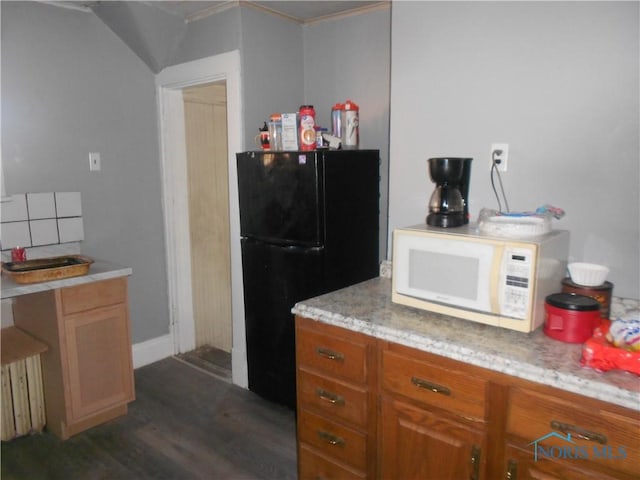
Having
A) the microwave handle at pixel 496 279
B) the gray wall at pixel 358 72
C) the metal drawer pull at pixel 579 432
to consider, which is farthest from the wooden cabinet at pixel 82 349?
the metal drawer pull at pixel 579 432

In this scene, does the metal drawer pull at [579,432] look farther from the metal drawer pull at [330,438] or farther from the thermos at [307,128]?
the thermos at [307,128]

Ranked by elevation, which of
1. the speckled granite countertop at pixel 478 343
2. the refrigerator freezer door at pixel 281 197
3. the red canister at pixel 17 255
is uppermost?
the refrigerator freezer door at pixel 281 197

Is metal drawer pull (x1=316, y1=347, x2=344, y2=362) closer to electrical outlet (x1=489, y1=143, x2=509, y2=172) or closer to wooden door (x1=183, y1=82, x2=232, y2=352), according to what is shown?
electrical outlet (x1=489, y1=143, x2=509, y2=172)

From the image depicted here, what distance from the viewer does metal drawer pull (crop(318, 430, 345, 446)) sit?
5.82ft

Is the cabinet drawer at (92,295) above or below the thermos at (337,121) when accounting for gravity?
below

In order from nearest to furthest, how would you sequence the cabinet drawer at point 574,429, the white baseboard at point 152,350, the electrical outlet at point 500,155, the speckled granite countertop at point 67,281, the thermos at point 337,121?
the cabinet drawer at point 574,429
the electrical outlet at point 500,155
the speckled granite countertop at point 67,281
the thermos at point 337,121
the white baseboard at point 152,350

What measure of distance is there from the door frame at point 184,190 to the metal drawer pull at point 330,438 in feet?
A: 4.08

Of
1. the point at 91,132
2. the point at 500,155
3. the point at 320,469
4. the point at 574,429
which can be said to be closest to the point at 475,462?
the point at 574,429

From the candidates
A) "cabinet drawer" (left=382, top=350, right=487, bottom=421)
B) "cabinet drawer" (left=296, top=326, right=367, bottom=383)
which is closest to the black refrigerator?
"cabinet drawer" (left=296, top=326, right=367, bottom=383)

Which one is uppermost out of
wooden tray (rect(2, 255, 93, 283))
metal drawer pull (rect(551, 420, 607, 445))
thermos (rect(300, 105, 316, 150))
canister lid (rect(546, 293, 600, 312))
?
thermos (rect(300, 105, 316, 150))

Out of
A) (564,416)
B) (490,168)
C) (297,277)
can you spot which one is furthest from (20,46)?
(564,416)

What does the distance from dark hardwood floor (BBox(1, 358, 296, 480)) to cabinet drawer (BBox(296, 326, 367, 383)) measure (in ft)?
2.51

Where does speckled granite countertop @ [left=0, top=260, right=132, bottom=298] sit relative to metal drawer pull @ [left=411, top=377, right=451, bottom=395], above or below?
above

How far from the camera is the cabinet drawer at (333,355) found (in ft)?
5.47
